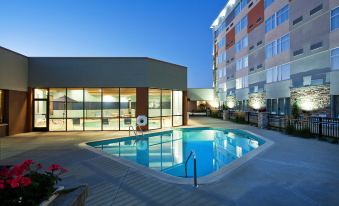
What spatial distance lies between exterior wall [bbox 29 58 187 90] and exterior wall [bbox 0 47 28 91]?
0.59 metres

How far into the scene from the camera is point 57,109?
55.5ft

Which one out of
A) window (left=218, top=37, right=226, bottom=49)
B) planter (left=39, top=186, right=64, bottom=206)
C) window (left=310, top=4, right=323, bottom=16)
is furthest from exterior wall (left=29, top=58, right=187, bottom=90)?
window (left=218, top=37, right=226, bottom=49)

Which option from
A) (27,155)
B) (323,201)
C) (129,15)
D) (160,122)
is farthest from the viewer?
(129,15)

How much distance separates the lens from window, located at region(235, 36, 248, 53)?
31.0m

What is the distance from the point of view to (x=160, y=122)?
61.4 feet

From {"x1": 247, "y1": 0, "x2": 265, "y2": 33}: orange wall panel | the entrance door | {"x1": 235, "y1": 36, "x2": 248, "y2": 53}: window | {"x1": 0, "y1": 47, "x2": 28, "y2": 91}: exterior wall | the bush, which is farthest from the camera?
{"x1": 235, "y1": 36, "x2": 248, "y2": 53}: window

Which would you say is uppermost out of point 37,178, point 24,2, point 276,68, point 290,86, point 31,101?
point 24,2

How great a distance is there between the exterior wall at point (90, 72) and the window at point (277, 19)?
14189 mm

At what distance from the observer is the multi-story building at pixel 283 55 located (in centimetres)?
1619

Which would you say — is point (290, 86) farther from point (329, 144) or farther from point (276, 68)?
point (329, 144)

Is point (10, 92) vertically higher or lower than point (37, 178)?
higher

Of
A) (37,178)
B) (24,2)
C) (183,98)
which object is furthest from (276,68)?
(24,2)

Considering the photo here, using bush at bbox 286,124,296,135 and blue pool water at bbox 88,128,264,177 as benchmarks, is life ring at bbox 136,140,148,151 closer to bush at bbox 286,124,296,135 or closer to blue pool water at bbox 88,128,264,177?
blue pool water at bbox 88,128,264,177

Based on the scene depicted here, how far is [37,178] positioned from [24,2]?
81.2 m
